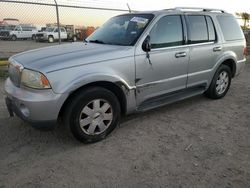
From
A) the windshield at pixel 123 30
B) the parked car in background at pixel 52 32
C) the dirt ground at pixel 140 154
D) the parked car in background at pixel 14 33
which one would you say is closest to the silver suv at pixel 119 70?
the windshield at pixel 123 30

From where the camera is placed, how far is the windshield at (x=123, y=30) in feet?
14.4

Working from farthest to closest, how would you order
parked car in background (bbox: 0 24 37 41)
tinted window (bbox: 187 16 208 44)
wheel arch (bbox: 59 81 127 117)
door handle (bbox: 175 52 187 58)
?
parked car in background (bbox: 0 24 37 41)
tinted window (bbox: 187 16 208 44)
door handle (bbox: 175 52 187 58)
wheel arch (bbox: 59 81 127 117)

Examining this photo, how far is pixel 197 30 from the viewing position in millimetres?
5133

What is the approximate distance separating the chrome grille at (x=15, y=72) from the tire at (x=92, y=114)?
78 centimetres

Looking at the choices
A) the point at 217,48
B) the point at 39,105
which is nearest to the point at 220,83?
the point at 217,48

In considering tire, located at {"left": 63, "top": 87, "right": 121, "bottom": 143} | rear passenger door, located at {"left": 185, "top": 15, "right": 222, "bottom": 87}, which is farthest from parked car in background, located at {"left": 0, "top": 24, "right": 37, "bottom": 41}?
tire, located at {"left": 63, "top": 87, "right": 121, "bottom": 143}

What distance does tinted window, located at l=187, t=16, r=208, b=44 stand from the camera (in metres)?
4.97

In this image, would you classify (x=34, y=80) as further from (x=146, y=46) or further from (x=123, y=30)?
(x=123, y=30)

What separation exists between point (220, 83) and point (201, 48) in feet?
3.74

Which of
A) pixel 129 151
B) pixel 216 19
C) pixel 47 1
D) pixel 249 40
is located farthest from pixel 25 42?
pixel 249 40

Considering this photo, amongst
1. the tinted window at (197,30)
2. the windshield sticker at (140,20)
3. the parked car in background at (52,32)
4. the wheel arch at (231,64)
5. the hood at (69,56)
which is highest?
the windshield sticker at (140,20)

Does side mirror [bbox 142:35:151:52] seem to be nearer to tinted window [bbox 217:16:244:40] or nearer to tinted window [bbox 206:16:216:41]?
tinted window [bbox 206:16:216:41]

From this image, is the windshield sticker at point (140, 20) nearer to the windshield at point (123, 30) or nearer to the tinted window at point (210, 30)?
the windshield at point (123, 30)

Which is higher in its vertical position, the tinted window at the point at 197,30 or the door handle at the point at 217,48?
the tinted window at the point at 197,30
